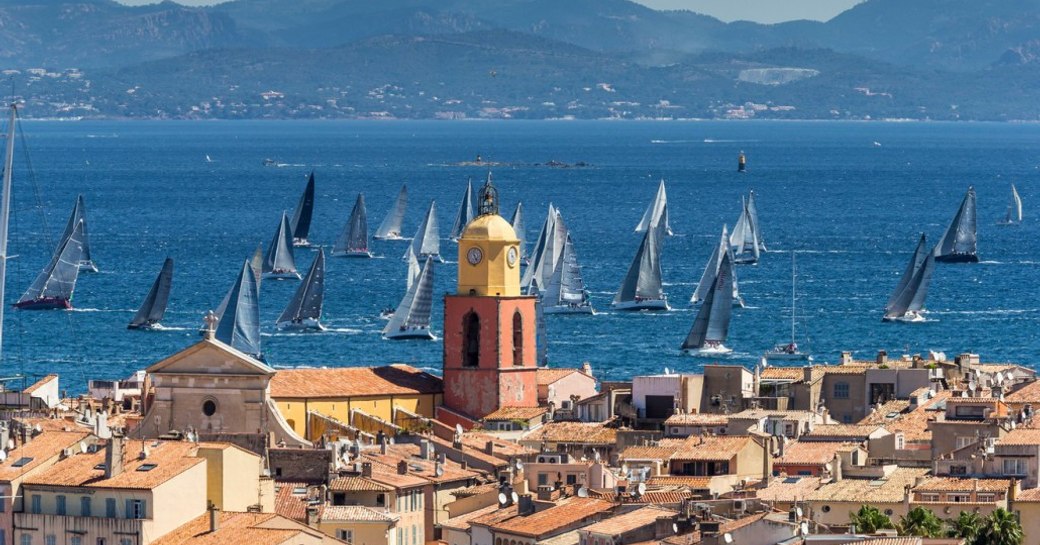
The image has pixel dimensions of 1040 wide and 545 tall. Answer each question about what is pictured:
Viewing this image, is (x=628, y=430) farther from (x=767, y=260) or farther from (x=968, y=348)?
(x=767, y=260)

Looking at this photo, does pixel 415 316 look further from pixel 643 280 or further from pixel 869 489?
pixel 869 489

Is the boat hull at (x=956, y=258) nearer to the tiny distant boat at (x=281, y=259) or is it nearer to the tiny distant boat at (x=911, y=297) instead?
the tiny distant boat at (x=281, y=259)

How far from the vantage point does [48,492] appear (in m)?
45.5

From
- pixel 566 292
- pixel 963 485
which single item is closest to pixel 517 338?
pixel 963 485

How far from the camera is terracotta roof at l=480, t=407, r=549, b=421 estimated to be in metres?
66.9

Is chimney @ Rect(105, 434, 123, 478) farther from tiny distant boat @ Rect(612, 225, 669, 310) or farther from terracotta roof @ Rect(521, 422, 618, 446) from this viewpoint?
tiny distant boat @ Rect(612, 225, 669, 310)

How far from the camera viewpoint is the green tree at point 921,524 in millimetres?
42281

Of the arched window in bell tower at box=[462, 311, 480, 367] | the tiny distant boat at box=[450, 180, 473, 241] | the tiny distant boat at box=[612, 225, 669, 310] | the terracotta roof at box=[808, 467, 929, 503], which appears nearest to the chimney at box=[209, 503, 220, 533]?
the terracotta roof at box=[808, 467, 929, 503]

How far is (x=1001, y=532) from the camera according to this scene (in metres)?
42.2

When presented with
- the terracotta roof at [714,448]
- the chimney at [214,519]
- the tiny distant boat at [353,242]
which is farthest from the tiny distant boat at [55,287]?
the chimney at [214,519]

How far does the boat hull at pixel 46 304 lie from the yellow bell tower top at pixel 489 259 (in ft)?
240

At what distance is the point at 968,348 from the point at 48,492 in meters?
78.7

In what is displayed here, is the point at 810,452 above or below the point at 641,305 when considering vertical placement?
above

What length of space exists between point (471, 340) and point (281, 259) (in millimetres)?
104041
